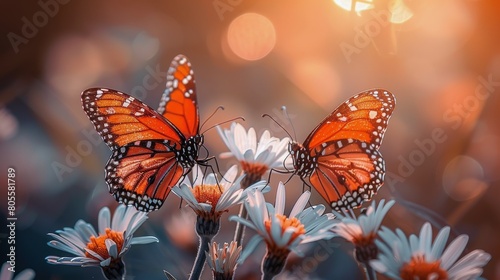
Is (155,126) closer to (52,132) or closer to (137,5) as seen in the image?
(52,132)

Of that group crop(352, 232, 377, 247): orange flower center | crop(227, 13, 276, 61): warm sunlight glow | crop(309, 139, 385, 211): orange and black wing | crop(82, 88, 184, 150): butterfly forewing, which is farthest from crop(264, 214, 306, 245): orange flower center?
crop(227, 13, 276, 61): warm sunlight glow

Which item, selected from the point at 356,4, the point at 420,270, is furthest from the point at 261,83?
the point at 420,270

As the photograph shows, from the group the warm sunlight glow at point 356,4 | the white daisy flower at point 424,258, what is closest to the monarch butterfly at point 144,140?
the white daisy flower at point 424,258

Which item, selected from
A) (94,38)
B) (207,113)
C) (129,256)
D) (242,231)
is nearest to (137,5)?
(94,38)

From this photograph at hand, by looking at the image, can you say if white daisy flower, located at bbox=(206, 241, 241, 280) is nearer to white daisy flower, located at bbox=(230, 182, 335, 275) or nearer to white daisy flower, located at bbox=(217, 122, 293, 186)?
white daisy flower, located at bbox=(230, 182, 335, 275)

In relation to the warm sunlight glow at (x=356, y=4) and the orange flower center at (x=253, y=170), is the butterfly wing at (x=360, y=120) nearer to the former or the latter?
the orange flower center at (x=253, y=170)

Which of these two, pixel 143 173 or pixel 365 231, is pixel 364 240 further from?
pixel 143 173

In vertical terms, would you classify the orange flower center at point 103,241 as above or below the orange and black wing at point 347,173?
below
